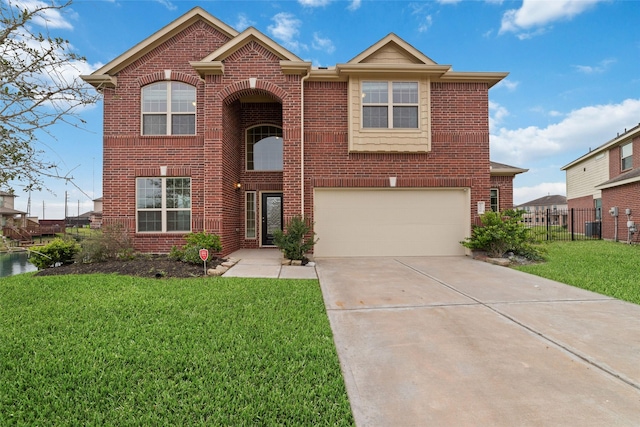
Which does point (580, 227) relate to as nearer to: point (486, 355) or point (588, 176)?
point (588, 176)

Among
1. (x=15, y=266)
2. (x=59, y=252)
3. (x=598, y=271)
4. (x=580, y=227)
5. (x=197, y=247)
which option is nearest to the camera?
(x=598, y=271)

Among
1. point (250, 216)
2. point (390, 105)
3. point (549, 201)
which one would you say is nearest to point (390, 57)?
point (390, 105)

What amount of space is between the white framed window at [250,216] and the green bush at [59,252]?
4.94 metres

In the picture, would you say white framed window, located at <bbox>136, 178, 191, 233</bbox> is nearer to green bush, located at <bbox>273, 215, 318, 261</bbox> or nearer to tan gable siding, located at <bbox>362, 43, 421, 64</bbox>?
green bush, located at <bbox>273, 215, 318, 261</bbox>

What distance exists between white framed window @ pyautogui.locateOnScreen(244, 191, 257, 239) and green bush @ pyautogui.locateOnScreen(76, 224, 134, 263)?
368 centimetres

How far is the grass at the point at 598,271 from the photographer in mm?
5426

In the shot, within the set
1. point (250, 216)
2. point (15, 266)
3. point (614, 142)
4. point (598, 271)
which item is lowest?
point (15, 266)

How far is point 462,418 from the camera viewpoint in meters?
2.13

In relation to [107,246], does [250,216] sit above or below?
above

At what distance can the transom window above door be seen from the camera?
1114cm

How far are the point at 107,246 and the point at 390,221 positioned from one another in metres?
8.33

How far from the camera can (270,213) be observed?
11.2 meters

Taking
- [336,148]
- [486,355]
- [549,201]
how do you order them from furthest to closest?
[549,201]
[336,148]
[486,355]

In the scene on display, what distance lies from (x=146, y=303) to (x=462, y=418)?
4413 mm
